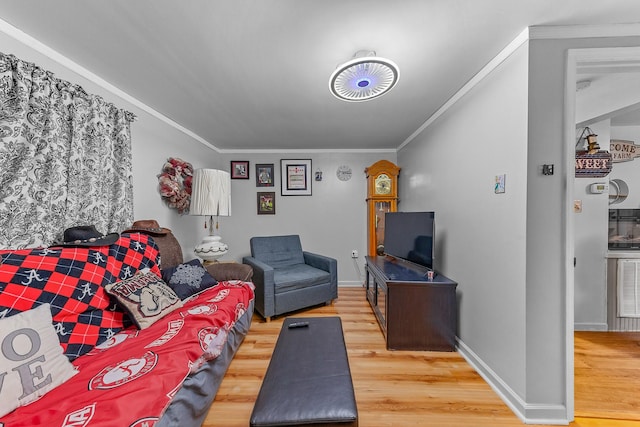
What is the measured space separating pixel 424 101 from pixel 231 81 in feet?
5.58

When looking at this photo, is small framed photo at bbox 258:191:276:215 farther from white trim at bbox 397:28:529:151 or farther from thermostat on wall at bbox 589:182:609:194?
thermostat on wall at bbox 589:182:609:194

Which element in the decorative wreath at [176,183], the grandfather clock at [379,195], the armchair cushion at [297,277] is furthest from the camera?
the grandfather clock at [379,195]

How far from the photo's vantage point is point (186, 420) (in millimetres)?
1039

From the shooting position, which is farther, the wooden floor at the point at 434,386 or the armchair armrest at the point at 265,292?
the armchair armrest at the point at 265,292

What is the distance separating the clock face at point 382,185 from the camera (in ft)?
11.3

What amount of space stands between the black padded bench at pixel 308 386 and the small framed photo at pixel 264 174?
8.65 ft

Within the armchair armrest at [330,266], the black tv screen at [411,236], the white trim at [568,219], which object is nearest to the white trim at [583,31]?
the white trim at [568,219]

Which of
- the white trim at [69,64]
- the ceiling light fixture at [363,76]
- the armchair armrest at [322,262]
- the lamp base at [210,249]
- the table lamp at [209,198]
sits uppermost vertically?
the white trim at [69,64]

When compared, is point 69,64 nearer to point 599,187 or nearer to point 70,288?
point 70,288

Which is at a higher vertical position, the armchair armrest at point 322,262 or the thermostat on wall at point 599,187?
the thermostat on wall at point 599,187

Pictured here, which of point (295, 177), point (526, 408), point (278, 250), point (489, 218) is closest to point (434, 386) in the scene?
point (526, 408)

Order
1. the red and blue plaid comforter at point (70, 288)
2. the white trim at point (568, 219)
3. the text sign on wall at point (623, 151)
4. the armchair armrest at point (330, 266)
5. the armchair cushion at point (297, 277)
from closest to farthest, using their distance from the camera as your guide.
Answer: the red and blue plaid comforter at point (70, 288) < the white trim at point (568, 219) < the text sign on wall at point (623, 151) < the armchair cushion at point (297, 277) < the armchair armrest at point (330, 266)

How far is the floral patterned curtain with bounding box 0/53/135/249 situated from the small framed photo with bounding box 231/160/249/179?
6.12 feet

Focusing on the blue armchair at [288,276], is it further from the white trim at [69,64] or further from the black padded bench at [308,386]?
the white trim at [69,64]
